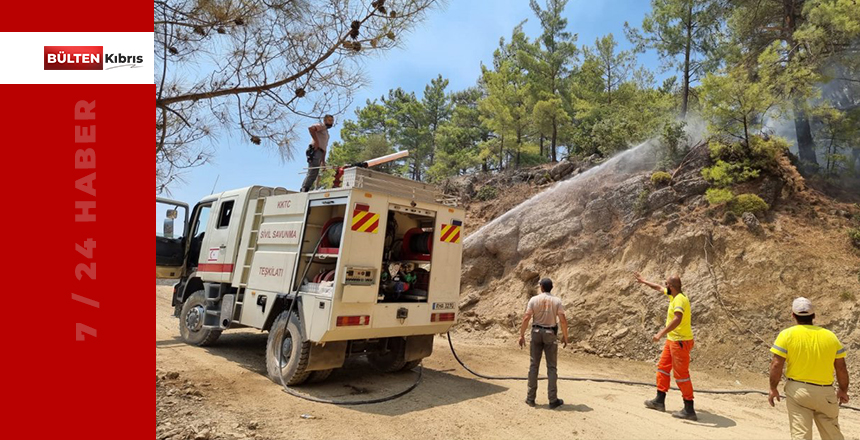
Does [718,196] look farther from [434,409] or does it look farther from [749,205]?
[434,409]

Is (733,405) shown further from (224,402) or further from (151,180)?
(151,180)

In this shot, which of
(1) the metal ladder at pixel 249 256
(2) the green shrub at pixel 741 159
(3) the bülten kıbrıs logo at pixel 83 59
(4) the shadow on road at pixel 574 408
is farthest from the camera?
(2) the green shrub at pixel 741 159

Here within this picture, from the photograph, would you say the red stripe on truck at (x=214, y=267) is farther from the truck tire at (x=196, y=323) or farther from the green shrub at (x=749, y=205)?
the green shrub at (x=749, y=205)

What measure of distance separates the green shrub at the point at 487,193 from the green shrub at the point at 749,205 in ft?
32.8

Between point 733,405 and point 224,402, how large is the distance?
23.0 ft

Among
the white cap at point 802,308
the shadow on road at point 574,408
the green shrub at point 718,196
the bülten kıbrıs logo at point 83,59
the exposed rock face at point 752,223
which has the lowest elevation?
the shadow on road at point 574,408

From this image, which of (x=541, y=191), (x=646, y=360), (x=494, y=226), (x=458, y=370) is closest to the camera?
(x=458, y=370)

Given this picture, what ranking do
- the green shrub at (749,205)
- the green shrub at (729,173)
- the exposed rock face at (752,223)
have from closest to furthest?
the exposed rock face at (752,223), the green shrub at (749,205), the green shrub at (729,173)

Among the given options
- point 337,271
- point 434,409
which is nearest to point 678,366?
point 434,409

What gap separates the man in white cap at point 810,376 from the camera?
425 centimetres

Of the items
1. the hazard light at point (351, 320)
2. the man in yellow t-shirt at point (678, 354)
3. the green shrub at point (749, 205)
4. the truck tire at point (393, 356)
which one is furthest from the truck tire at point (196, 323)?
the green shrub at point (749, 205)

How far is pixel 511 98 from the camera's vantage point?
26906 mm

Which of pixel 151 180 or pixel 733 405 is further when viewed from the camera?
pixel 733 405

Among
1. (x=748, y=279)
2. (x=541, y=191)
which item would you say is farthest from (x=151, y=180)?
(x=541, y=191)
